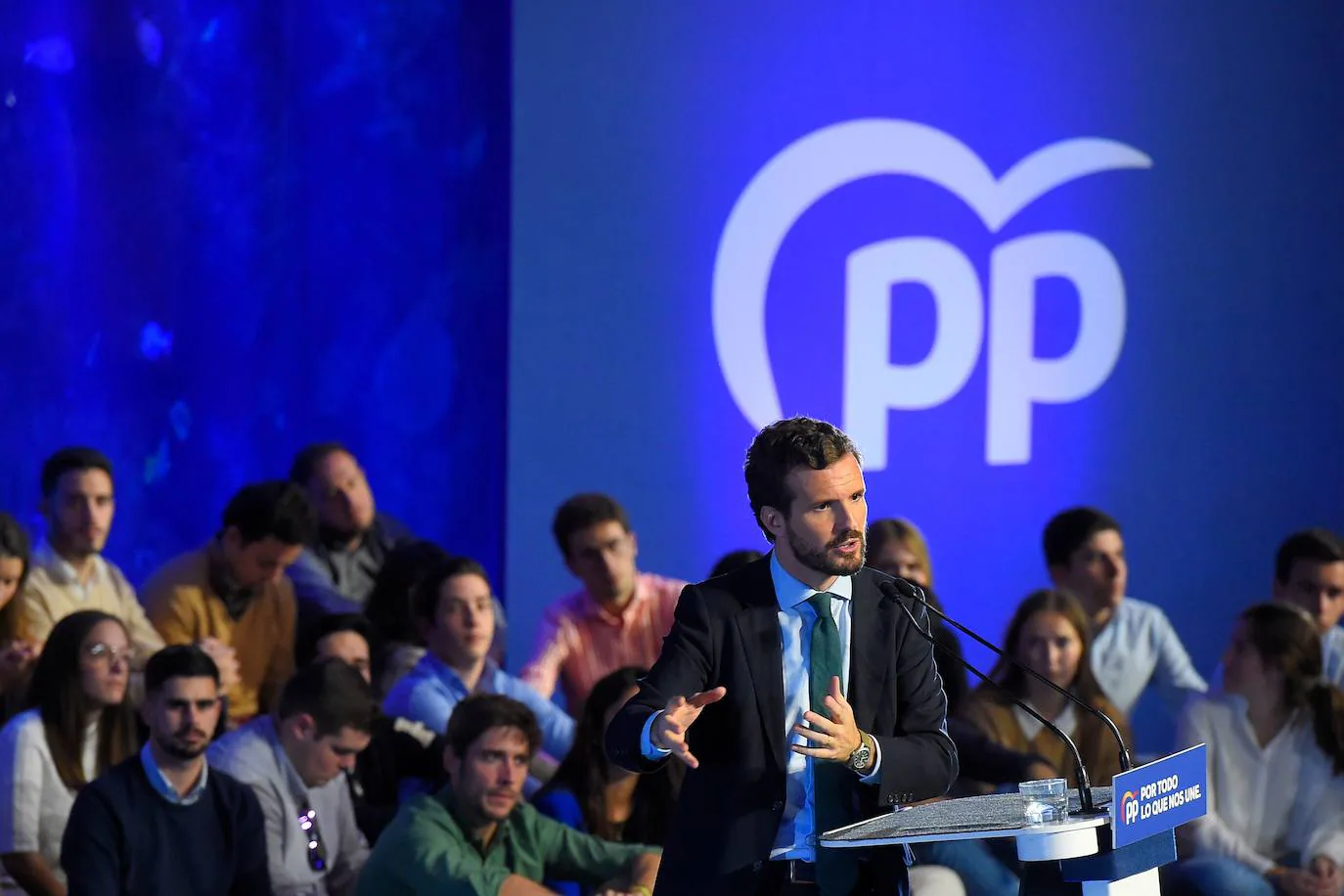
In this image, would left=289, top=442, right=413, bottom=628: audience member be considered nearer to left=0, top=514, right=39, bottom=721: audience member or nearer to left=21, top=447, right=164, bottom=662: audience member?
left=21, top=447, right=164, bottom=662: audience member

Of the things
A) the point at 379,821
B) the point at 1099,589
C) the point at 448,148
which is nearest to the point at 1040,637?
the point at 1099,589

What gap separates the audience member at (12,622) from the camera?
4.62 m

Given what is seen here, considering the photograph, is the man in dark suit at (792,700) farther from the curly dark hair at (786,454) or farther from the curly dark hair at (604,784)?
the curly dark hair at (604,784)

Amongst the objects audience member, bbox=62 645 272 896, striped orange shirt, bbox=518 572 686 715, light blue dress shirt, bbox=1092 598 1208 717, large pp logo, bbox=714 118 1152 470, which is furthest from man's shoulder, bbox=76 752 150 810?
large pp logo, bbox=714 118 1152 470

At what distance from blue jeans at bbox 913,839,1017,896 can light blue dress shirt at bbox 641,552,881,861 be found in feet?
6.94

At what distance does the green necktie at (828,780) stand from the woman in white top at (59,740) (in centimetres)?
230

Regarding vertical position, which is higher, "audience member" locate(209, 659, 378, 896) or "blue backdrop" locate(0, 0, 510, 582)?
"blue backdrop" locate(0, 0, 510, 582)

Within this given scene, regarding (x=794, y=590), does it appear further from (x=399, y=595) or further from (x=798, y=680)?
(x=399, y=595)

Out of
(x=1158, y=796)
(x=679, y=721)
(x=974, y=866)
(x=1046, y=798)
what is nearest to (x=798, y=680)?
(x=679, y=721)

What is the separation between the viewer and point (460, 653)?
4.84m

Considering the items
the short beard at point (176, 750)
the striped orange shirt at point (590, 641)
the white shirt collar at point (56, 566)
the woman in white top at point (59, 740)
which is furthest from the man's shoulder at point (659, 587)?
the short beard at point (176, 750)

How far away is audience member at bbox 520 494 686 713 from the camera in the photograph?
17.3 feet

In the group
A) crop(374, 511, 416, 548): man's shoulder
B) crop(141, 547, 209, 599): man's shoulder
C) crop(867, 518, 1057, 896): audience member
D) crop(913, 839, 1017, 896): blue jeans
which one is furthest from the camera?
crop(374, 511, 416, 548): man's shoulder

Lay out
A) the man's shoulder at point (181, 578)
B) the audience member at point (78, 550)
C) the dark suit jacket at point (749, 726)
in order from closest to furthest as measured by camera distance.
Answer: the dark suit jacket at point (749, 726) → the audience member at point (78, 550) → the man's shoulder at point (181, 578)
